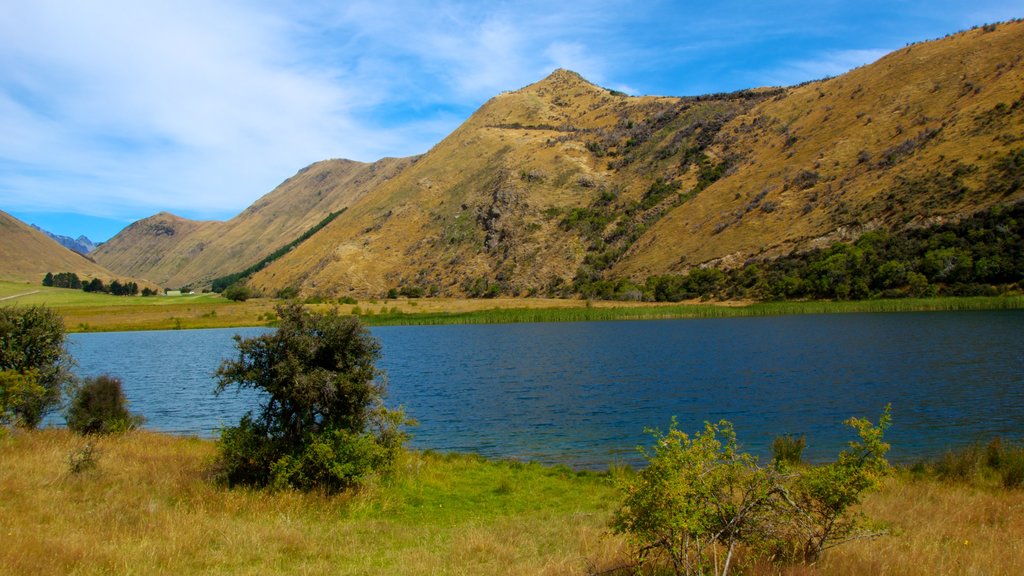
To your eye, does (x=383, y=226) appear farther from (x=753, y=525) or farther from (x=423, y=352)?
(x=753, y=525)

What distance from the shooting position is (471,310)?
109312 mm

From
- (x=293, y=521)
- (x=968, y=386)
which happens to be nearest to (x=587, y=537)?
(x=293, y=521)

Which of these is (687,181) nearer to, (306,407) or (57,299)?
(306,407)

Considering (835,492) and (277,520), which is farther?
(277,520)

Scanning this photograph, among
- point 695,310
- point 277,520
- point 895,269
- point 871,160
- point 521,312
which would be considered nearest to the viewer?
point 277,520

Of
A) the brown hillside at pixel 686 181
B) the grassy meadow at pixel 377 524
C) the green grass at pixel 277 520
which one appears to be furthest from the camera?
the brown hillside at pixel 686 181

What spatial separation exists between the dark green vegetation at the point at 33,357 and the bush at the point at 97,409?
910 millimetres

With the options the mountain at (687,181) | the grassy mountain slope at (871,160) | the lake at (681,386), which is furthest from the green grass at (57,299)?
the grassy mountain slope at (871,160)

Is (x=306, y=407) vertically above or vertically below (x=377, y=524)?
above

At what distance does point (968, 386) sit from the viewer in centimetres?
3067

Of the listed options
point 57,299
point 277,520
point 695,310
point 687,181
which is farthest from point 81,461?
point 57,299

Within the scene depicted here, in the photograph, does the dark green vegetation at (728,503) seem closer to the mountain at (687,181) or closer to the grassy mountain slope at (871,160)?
the mountain at (687,181)

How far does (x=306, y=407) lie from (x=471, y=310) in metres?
93.7

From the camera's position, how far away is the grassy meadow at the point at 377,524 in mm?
9023
